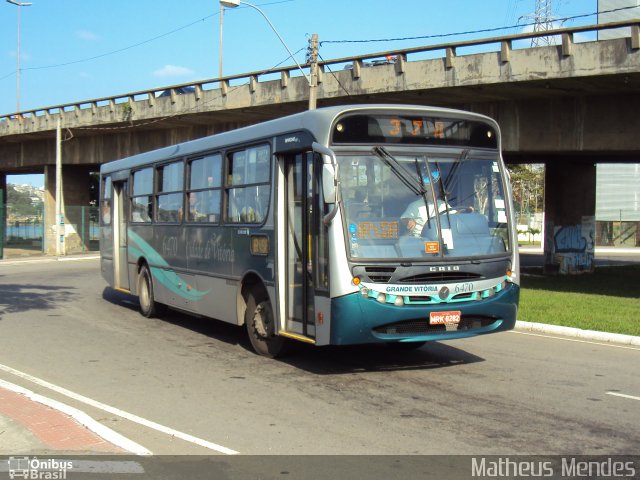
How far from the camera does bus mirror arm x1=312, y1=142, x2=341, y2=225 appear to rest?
7.89 meters

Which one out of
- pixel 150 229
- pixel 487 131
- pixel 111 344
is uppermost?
pixel 487 131

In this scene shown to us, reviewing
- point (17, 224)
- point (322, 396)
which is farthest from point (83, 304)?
point (17, 224)

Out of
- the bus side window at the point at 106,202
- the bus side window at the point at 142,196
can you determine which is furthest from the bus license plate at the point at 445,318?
the bus side window at the point at 106,202

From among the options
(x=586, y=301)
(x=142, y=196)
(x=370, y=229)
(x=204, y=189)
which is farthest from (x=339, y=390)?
(x=586, y=301)

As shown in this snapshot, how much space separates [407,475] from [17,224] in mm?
47848

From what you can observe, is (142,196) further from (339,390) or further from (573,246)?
→ (573,246)

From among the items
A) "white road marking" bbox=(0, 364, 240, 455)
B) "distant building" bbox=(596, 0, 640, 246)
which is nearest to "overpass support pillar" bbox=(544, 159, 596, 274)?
"white road marking" bbox=(0, 364, 240, 455)

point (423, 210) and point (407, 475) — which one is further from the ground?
point (423, 210)

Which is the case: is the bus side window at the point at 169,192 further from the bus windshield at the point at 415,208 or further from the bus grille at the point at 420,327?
the bus grille at the point at 420,327

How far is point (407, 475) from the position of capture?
5.35 meters

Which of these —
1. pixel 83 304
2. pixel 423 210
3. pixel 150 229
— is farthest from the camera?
pixel 83 304

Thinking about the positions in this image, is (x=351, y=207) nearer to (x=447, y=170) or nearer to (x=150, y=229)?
(x=447, y=170)

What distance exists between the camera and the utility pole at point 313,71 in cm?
2272

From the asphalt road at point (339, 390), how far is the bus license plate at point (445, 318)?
0.71 metres
